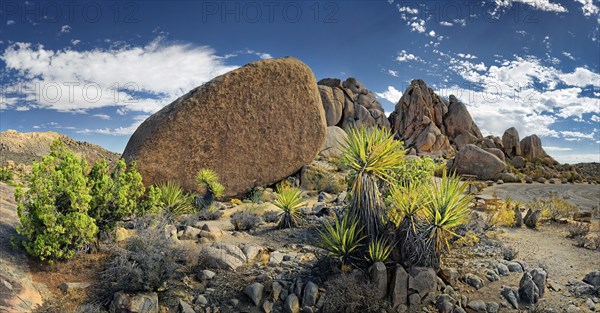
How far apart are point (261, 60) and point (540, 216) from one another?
422 inches

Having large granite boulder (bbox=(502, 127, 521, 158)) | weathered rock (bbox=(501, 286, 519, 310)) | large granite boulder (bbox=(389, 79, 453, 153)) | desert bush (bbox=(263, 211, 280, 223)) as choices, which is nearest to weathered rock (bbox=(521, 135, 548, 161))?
large granite boulder (bbox=(502, 127, 521, 158))

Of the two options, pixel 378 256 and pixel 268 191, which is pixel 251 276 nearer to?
pixel 378 256

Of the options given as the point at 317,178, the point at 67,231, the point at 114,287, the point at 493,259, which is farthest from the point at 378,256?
the point at 317,178

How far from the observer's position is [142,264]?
6387 millimetres

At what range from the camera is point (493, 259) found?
8.12 m

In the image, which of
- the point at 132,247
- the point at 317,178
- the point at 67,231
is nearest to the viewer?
the point at 67,231

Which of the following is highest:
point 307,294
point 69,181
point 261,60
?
point 261,60

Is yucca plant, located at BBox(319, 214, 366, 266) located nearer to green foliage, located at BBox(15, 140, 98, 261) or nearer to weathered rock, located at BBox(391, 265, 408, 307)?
weathered rock, located at BBox(391, 265, 408, 307)

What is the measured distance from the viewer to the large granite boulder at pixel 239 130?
45.0 ft

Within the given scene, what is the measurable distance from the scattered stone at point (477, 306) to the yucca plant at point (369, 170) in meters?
1.83

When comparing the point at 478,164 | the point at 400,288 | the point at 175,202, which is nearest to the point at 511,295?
the point at 400,288

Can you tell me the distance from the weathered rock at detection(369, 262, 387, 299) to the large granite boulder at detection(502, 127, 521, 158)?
37.8m

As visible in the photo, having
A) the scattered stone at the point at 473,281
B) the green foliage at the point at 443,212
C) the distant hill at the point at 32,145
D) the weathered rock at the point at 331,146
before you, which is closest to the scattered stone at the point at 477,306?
the scattered stone at the point at 473,281

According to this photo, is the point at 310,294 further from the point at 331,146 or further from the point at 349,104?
the point at 349,104
